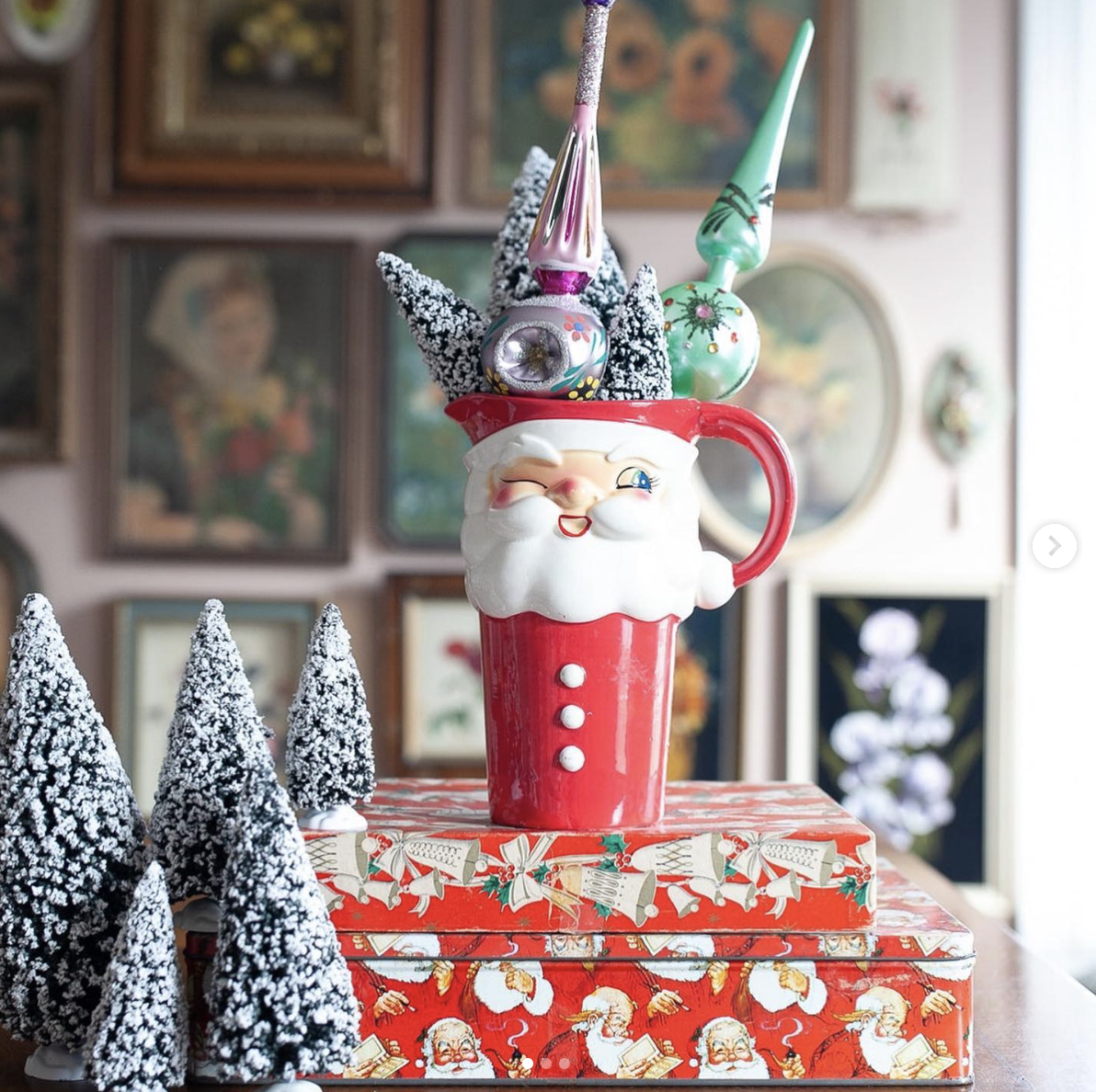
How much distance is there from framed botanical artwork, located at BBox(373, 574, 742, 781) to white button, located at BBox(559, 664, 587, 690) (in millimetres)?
1299

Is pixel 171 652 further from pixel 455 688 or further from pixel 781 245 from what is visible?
pixel 781 245

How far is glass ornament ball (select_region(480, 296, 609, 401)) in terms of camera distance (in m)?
0.64

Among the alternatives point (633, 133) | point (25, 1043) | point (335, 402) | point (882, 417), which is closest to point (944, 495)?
point (882, 417)

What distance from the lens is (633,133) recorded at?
6.51 feet

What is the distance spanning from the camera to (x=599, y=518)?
2.18 feet

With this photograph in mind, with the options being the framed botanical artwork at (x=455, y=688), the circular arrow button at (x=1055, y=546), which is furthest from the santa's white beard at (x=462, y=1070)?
the circular arrow button at (x=1055, y=546)


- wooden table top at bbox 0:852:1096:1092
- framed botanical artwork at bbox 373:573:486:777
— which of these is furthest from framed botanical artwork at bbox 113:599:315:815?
wooden table top at bbox 0:852:1096:1092

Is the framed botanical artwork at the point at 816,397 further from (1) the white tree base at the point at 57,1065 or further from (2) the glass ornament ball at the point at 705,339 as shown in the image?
(1) the white tree base at the point at 57,1065

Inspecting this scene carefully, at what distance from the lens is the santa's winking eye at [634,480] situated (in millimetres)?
667

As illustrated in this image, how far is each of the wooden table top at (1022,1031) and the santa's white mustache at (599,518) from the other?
27 cm

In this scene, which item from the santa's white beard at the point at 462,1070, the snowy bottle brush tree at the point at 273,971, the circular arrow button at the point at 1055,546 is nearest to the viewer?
the snowy bottle brush tree at the point at 273,971

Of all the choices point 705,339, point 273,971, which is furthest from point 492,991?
point 705,339

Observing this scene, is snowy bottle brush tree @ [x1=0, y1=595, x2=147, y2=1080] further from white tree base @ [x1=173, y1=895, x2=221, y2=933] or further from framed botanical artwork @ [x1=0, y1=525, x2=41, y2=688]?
framed botanical artwork @ [x1=0, y1=525, x2=41, y2=688]

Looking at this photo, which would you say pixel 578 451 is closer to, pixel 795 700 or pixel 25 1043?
pixel 25 1043
